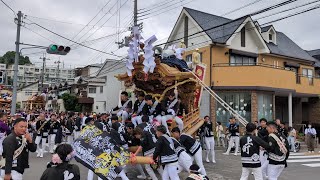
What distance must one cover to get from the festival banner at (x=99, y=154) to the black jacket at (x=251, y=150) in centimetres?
298

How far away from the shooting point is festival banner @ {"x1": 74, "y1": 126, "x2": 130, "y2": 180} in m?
6.43

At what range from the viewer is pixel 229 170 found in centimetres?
1166

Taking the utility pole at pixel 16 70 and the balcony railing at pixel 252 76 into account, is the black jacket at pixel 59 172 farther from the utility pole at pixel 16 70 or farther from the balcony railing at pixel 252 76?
the balcony railing at pixel 252 76

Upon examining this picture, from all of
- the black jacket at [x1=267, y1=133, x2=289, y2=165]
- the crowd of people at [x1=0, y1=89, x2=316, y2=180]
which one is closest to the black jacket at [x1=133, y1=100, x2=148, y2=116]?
the crowd of people at [x1=0, y1=89, x2=316, y2=180]

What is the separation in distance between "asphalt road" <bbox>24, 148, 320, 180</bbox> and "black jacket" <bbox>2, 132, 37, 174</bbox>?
4.36 meters

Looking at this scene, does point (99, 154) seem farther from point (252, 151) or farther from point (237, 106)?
point (237, 106)

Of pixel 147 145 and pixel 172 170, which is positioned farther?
pixel 147 145

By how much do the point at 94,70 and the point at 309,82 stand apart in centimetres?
3547

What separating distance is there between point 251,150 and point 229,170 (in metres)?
4.24

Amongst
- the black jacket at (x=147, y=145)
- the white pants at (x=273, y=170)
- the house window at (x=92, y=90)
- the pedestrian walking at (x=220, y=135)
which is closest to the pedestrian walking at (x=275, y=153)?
the white pants at (x=273, y=170)

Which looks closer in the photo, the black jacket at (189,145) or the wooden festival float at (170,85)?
the black jacket at (189,145)

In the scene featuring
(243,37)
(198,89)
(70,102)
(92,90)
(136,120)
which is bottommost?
(136,120)

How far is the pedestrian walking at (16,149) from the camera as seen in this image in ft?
16.9

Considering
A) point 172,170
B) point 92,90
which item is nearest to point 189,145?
point 172,170
